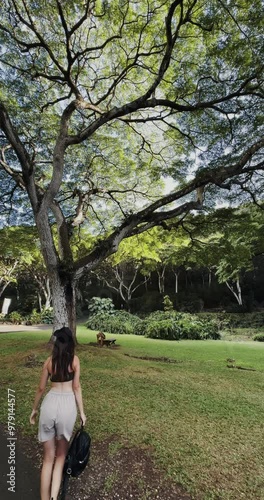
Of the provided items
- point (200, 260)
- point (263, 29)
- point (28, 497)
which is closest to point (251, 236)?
point (200, 260)

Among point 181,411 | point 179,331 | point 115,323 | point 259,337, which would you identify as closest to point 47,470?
point 181,411

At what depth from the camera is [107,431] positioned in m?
3.63

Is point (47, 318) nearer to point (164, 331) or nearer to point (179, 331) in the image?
point (164, 331)

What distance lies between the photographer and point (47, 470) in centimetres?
235

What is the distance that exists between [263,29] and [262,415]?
7.28 metres

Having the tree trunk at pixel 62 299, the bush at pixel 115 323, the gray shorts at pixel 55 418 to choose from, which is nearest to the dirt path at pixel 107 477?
the gray shorts at pixel 55 418

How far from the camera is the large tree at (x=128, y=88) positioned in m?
6.43

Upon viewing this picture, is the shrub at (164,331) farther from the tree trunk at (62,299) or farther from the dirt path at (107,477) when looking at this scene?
the dirt path at (107,477)

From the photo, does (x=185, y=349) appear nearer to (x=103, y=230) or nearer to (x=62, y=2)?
(x=103, y=230)

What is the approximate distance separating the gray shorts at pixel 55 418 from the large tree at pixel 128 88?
14.9 feet

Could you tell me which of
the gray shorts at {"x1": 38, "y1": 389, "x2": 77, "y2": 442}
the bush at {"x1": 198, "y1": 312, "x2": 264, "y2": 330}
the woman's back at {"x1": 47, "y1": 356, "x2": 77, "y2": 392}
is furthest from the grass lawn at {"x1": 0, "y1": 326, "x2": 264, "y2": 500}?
the bush at {"x1": 198, "y1": 312, "x2": 264, "y2": 330}

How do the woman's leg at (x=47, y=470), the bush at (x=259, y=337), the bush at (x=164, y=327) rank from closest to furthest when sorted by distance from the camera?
the woman's leg at (x=47, y=470), the bush at (x=164, y=327), the bush at (x=259, y=337)

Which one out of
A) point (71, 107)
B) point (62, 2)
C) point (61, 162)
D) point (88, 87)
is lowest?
point (61, 162)

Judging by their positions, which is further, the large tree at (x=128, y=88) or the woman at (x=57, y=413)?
the large tree at (x=128, y=88)
